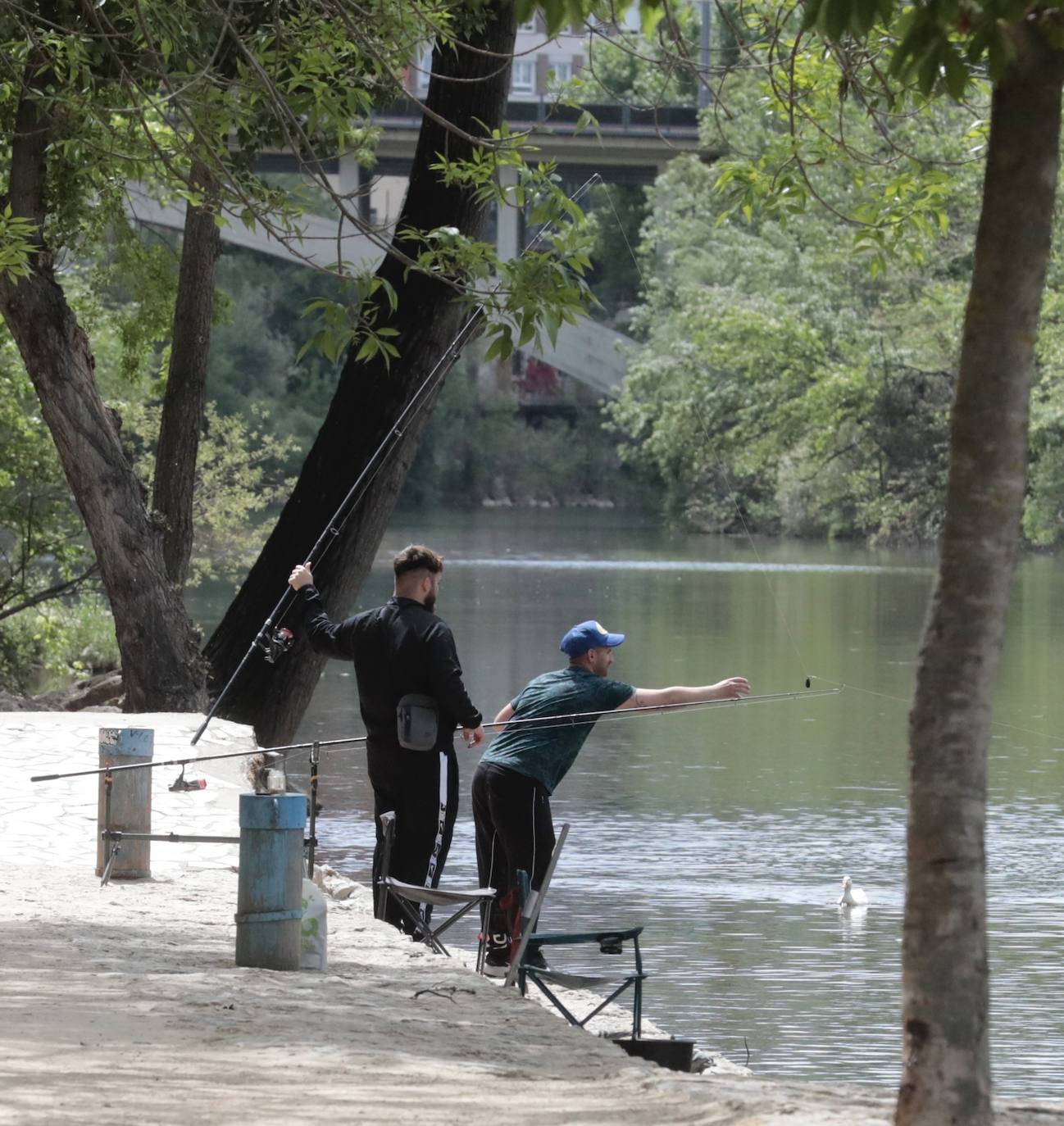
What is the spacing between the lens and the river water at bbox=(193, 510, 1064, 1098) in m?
9.01

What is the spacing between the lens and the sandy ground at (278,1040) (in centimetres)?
470

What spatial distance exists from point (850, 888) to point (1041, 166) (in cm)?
751

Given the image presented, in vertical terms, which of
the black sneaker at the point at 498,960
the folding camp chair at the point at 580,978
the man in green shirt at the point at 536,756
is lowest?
the black sneaker at the point at 498,960

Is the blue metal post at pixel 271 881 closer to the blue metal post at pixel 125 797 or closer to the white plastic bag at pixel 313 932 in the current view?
the white plastic bag at pixel 313 932

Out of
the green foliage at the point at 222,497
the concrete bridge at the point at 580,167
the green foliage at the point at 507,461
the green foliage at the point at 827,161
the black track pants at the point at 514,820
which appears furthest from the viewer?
the green foliage at the point at 507,461

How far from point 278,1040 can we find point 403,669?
2262mm

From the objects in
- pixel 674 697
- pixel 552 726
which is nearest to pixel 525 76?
pixel 674 697

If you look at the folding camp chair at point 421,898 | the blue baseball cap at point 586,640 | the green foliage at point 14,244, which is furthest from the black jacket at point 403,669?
the green foliage at point 14,244

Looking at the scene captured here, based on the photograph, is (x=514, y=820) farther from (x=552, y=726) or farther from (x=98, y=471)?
(x=98, y=471)

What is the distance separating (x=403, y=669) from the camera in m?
7.53

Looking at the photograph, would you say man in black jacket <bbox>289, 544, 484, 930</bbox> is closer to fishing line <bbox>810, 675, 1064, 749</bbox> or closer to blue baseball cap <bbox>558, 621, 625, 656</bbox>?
blue baseball cap <bbox>558, 621, 625, 656</bbox>

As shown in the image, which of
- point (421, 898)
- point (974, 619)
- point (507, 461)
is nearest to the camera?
point (974, 619)

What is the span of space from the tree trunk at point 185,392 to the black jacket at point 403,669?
5.16m

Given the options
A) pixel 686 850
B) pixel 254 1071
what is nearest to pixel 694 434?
pixel 686 850
